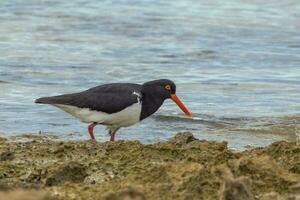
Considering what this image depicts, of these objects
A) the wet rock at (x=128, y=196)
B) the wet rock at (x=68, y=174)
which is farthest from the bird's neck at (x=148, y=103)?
the wet rock at (x=128, y=196)

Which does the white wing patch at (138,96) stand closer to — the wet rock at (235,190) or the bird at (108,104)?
the bird at (108,104)

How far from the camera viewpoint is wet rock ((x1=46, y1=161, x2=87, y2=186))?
22.9 ft

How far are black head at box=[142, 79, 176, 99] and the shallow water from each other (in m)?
0.90

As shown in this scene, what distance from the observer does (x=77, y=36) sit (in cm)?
1986

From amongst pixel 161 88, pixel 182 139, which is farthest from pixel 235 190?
pixel 161 88

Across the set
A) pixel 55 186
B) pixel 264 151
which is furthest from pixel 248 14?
pixel 55 186

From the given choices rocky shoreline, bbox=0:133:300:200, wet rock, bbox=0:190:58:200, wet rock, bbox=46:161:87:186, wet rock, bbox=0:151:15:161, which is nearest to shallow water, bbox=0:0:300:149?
rocky shoreline, bbox=0:133:300:200

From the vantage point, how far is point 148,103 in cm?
1002

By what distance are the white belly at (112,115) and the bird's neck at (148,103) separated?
4.7 inches

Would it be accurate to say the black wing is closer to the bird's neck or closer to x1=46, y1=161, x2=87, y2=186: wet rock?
the bird's neck

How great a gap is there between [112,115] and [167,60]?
7806mm

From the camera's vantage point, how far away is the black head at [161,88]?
33.3 ft

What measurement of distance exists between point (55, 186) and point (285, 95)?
8212 millimetres

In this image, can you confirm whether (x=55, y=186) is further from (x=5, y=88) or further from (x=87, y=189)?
(x=5, y=88)
